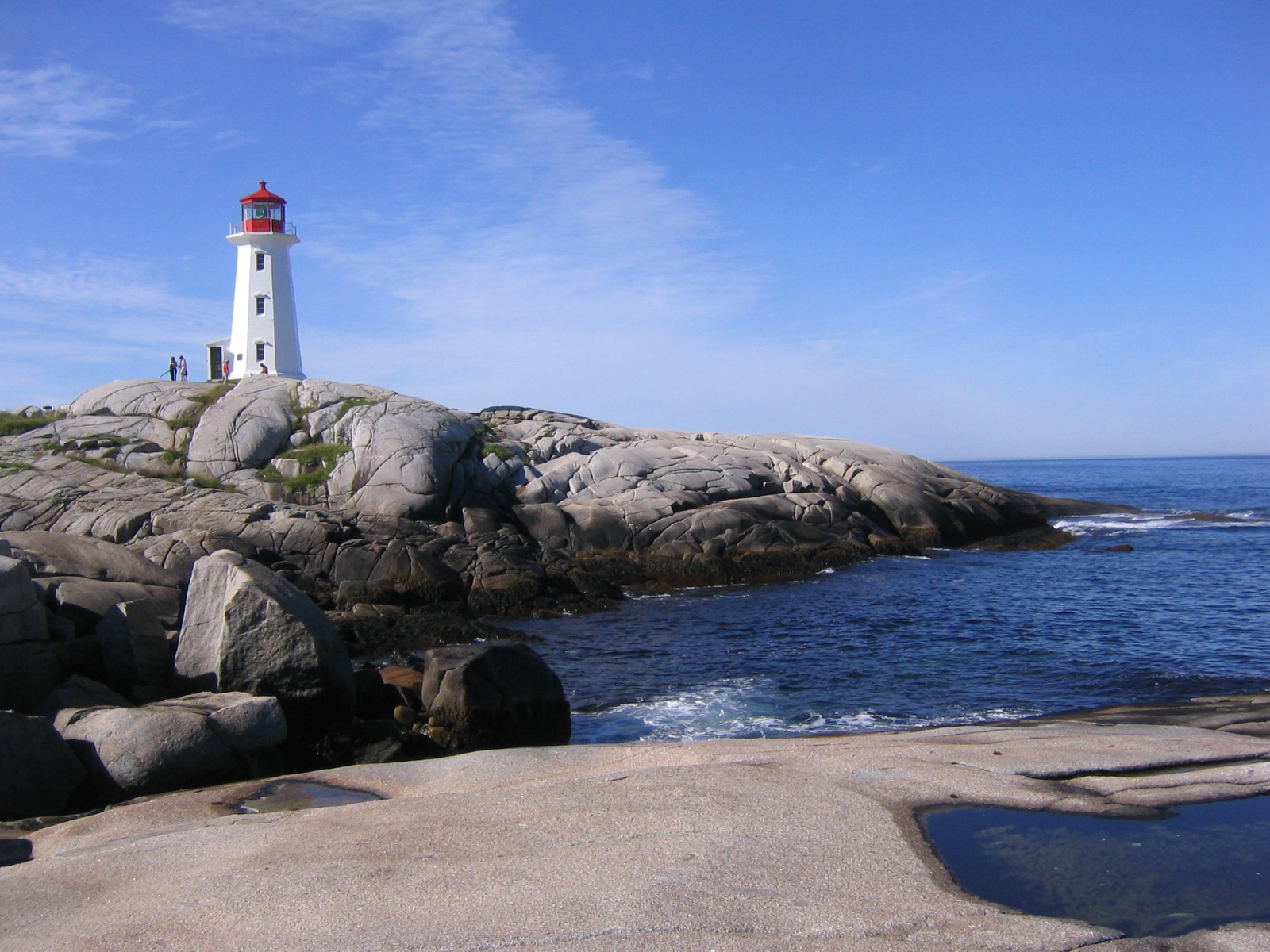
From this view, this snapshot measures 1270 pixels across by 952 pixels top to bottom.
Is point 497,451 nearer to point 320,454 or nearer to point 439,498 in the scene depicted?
point 439,498

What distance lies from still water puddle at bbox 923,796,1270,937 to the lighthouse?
127 ft

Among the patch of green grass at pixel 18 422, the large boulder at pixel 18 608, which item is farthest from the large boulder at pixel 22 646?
the patch of green grass at pixel 18 422

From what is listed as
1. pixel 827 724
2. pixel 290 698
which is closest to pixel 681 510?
pixel 827 724

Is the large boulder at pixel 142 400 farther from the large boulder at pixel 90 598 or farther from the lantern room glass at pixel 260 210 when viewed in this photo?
the large boulder at pixel 90 598

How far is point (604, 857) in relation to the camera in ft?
20.6

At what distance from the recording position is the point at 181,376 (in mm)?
40188

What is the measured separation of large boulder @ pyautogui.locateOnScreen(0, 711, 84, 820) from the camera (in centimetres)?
862

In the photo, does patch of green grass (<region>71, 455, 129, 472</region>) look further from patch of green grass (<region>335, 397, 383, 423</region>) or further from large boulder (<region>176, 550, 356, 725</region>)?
large boulder (<region>176, 550, 356, 725</region>)

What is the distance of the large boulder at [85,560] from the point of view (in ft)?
46.9

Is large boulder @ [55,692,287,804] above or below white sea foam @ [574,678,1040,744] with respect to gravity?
above

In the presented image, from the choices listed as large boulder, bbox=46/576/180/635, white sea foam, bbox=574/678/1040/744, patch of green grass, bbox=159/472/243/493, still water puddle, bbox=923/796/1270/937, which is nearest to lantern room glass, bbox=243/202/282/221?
patch of green grass, bbox=159/472/243/493

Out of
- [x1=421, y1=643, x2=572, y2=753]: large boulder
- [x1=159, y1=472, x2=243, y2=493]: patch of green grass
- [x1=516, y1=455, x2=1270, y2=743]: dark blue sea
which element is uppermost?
[x1=159, y1=472, x2=243, y2=493]: patch of green grass

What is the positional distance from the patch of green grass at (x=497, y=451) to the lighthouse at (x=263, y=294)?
48.0 feet

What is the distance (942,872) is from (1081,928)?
0.95 m
